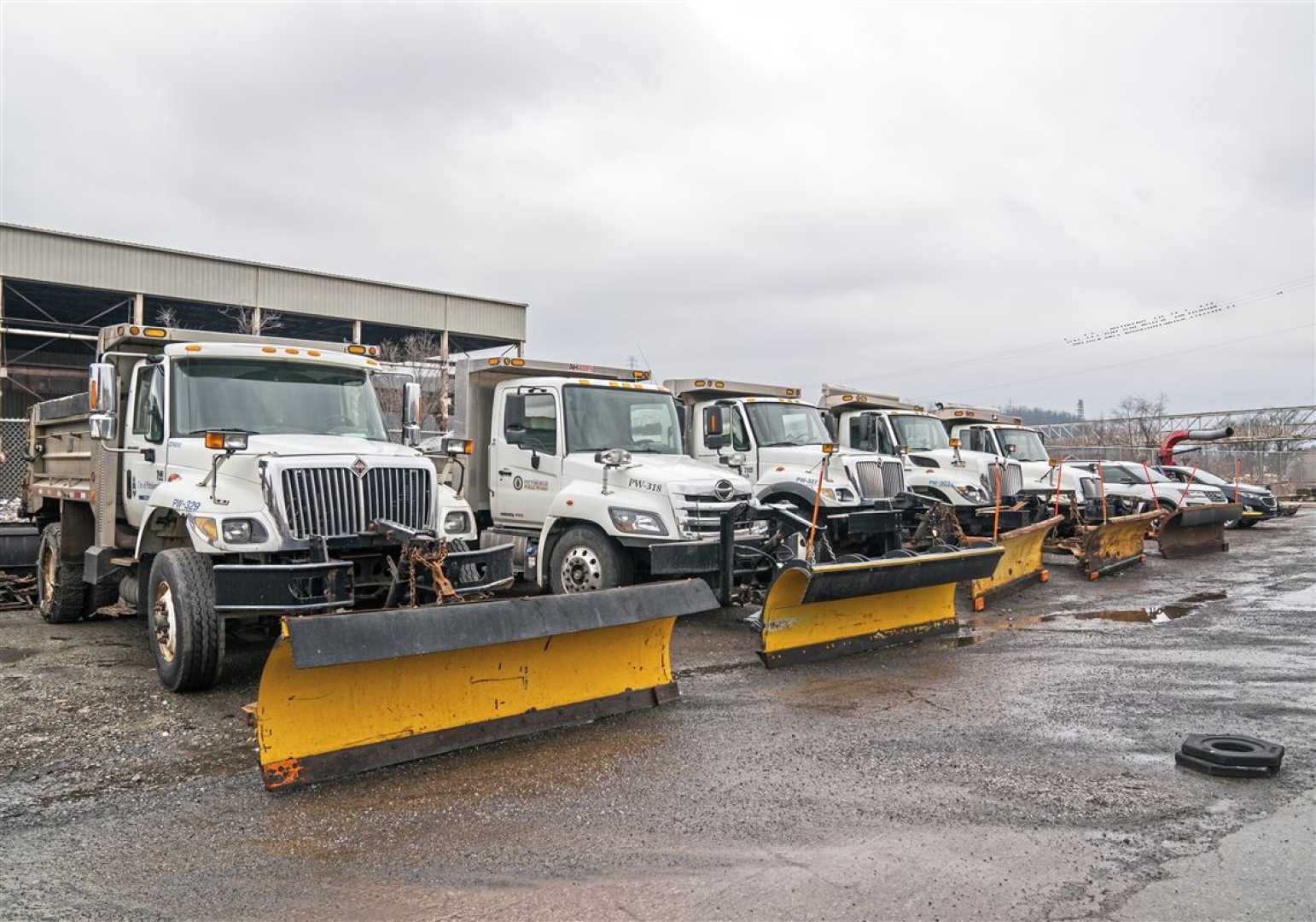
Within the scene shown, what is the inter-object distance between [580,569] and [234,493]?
3.56 m

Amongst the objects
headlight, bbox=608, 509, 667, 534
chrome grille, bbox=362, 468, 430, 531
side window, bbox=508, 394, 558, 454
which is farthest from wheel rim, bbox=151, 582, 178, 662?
side window, bbox=508, 394, 558, 454

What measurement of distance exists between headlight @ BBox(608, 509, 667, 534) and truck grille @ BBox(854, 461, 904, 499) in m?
4.15

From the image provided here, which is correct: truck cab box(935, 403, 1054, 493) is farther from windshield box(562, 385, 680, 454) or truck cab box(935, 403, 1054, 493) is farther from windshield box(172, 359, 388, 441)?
windshield box(172, 359, 388, 441)

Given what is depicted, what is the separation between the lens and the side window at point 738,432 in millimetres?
12594

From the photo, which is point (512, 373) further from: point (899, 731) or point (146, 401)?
point (899, 731)

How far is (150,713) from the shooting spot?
6.28 m

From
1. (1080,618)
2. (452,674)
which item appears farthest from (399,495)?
(1080,618)

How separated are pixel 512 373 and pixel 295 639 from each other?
6452 mm

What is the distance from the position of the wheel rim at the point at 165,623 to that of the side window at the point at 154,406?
4.55 feet

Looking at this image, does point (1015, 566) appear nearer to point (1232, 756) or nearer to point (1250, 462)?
point (1232, 756)

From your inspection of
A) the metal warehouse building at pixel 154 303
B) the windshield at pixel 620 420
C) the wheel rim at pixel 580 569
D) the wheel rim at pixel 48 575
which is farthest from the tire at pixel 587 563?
the metal warehouse building at pixel 154 303

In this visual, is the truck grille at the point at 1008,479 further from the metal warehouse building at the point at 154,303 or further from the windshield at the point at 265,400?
the metal warehouse building at the point at 154,303

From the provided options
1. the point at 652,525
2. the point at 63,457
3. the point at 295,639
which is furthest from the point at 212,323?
the point at 295,639

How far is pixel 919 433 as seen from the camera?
53.7ft
